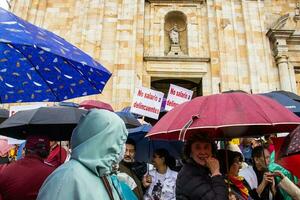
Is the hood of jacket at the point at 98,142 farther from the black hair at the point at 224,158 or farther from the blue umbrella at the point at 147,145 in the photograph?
the blue umbrella at the point at 147,145

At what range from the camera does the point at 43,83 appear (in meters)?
3.31

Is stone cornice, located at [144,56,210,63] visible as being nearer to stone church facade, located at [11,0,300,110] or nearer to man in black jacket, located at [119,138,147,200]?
stone church facade, located at [11,0,300,110]

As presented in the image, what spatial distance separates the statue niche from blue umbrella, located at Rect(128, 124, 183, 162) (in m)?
7.81

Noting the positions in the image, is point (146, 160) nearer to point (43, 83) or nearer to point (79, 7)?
point (43, 83)

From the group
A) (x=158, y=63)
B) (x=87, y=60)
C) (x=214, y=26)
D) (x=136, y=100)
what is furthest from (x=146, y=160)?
(x=214, y=26)

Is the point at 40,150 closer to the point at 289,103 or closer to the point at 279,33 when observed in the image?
the point at 289,103

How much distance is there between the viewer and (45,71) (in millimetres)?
3121

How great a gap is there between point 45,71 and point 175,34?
10824 millimetres

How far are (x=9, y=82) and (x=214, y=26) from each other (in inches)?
440

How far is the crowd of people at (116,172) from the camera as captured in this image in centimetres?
167

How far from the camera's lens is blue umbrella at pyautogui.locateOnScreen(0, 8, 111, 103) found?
8.26ft

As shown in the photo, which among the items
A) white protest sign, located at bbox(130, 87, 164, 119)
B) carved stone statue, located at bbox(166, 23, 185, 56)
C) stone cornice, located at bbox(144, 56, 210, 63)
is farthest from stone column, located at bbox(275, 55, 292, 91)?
white protest sign, located at bbox(130, 87, 164, 119)

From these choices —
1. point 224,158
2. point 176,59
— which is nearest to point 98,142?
point 224,158

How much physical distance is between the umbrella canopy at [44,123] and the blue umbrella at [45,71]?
1175mm
